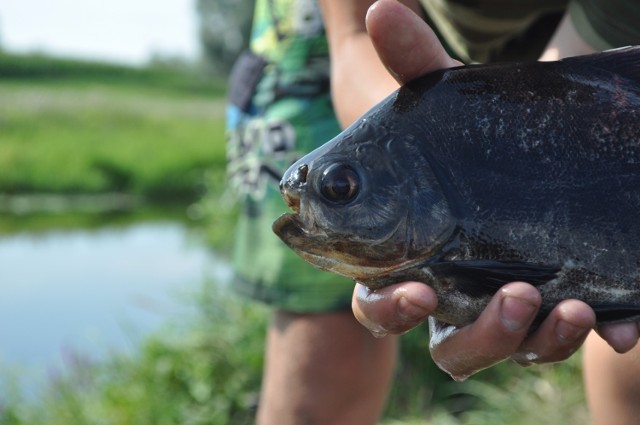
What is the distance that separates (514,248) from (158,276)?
9508mm

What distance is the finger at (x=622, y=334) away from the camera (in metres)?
1.59

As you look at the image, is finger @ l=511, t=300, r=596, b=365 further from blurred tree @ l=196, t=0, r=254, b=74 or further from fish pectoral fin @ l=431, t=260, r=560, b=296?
blurred tree @ l=196, t=0, r=254, b=74

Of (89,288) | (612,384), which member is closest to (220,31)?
(89,288)

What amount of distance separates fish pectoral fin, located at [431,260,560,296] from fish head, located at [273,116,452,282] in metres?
0.05

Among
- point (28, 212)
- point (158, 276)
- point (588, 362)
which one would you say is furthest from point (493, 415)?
point (28, 212)

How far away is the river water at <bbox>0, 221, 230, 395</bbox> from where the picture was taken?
6.49 meters

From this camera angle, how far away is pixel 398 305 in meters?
1.55

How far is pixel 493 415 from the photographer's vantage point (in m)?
4.43

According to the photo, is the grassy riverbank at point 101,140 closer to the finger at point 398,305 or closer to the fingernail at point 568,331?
the finger at point 398,305

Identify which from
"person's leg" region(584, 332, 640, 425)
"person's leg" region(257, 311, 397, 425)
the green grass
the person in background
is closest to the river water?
the green grass

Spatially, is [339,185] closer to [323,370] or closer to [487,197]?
[487,197]

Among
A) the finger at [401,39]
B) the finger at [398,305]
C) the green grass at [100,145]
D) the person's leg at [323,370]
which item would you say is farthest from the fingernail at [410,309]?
the green grass at [100,145]

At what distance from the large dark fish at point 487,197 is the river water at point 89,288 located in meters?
4.18

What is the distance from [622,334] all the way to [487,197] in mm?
329
